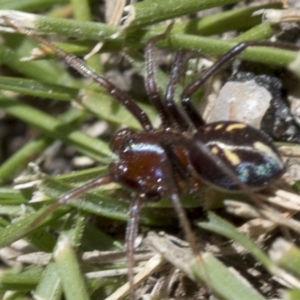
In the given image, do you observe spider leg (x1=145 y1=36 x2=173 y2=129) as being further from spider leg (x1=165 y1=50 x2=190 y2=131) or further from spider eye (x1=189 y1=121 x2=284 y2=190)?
spider eye (x1=189 y1=121 x2=284 y2=190)

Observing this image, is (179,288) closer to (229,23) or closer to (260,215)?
(260,215)

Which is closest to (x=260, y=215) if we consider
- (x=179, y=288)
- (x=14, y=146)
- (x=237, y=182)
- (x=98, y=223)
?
(x=237, y=182)

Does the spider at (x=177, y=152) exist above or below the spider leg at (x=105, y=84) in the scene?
below

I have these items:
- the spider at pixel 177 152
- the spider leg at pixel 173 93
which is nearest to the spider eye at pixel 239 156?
the spider at pixel 177 152

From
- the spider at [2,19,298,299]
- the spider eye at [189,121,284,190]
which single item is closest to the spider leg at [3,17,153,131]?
the spider at [2,19,298,299]

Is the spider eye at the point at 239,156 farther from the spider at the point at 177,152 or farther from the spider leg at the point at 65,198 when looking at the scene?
the spider leg at the point at 65,198

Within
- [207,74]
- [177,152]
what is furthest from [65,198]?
[207,74]
